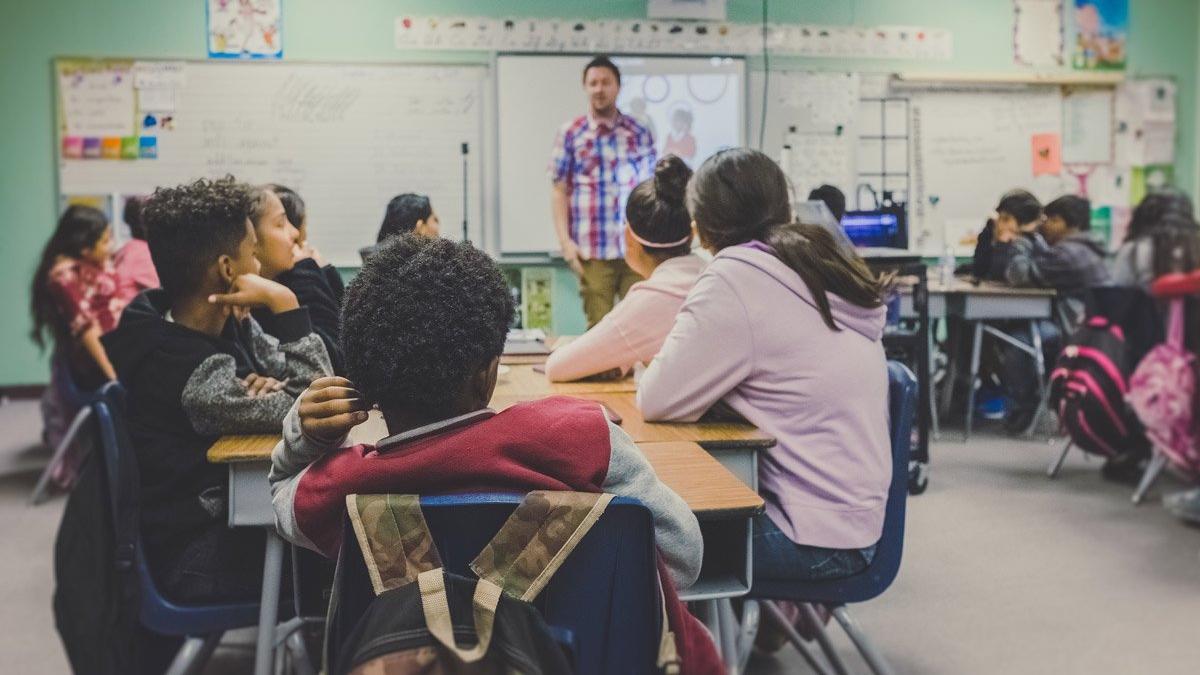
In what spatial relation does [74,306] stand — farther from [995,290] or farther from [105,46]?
[995,290]

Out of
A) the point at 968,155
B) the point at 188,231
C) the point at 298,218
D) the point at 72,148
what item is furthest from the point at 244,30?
the point at 188,231

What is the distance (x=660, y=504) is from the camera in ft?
4.14

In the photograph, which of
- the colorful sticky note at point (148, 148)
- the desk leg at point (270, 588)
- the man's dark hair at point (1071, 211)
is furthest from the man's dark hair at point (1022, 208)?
the desk leg at point (270, 588)

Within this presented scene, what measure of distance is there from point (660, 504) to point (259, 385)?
1005 mm

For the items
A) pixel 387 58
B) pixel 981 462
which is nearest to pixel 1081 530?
pixel 981 462

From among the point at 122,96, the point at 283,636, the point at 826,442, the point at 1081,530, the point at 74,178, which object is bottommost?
the point at 1081,530

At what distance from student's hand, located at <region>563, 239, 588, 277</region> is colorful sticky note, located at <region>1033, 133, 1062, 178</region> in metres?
3.13

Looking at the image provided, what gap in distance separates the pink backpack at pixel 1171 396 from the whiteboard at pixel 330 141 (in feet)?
11.8

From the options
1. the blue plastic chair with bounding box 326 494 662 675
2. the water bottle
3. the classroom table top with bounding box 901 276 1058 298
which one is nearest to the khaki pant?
the classroom table top with bounding box 901 276 1058 298

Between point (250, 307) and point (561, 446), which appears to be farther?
point (250, 307)

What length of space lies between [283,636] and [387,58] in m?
4.88

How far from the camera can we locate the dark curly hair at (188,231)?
2.02m

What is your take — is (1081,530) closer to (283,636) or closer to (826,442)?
(826,442)

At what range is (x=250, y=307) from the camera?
7.13ft
